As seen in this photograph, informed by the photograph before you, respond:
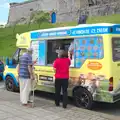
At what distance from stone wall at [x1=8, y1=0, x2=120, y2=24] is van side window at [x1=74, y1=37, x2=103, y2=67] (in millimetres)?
53719

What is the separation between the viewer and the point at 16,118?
A: 827 centimetres

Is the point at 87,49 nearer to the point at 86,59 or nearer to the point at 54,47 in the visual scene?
the point at 86,59

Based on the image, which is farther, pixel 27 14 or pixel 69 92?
pixel 27 14

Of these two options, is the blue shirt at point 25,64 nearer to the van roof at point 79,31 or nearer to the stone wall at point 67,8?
the van roof at point 79,31

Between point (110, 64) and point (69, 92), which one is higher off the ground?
point (110, 64)

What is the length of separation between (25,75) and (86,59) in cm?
175

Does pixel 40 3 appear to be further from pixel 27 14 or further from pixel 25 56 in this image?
pixel 25 56

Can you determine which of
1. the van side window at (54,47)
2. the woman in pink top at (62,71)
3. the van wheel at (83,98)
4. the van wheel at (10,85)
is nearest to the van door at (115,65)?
the van wheel at (83,98)

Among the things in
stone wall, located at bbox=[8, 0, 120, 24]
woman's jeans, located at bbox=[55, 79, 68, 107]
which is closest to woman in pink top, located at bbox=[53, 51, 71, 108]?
woman's jeans, located at bbox=[55, 79, 68, 107]

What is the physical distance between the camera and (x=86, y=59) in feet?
31.3

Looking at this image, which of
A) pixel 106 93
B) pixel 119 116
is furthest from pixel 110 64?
pixel 119 116

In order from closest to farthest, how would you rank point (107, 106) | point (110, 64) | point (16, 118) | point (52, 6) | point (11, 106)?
1. point (16, 118)
2. point (110, 64)
3. point (11, 106)
4. point (107, 106)
5. point (52, 6)

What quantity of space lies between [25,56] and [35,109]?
1485 mm

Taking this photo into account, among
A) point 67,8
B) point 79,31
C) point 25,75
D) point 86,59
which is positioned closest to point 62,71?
point 86,59
